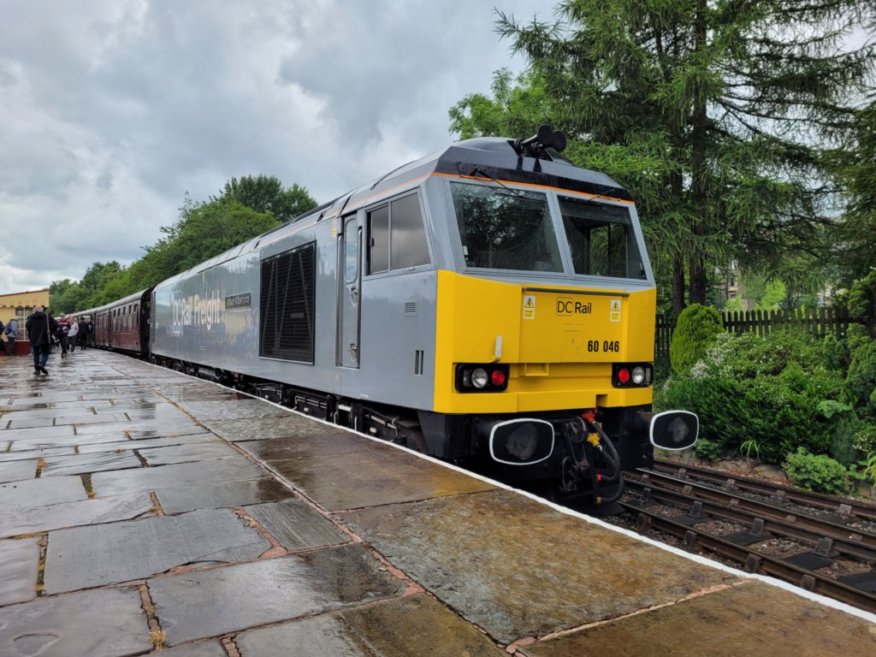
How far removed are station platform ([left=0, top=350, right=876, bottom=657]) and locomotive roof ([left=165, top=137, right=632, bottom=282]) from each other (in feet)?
8.01

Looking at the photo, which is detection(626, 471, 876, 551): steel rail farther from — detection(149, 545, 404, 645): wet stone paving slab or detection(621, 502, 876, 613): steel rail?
detection(149, 545, 404, 645): wet stone paving slab

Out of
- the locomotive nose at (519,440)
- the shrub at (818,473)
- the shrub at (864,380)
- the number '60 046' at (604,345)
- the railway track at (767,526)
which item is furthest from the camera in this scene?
the shrub at (864,380)

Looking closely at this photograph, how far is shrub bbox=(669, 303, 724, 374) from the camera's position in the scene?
1153cm

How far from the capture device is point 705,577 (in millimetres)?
2834

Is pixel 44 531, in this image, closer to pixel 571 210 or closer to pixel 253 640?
pixel 253 640

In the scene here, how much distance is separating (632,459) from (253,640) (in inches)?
172

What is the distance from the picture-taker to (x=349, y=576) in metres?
2.83

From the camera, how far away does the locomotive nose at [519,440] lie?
15.4 feet

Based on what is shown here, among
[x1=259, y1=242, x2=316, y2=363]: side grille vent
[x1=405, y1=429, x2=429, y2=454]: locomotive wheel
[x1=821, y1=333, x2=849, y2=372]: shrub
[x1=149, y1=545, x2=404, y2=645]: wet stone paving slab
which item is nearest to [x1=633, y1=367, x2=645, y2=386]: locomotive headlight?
[x1=405, y1=429, x2=429, y2=454]: locomotive wheel

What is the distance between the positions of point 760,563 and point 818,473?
136 inches

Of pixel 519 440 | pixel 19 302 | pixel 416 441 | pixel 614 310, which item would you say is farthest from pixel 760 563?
pixel 19 302

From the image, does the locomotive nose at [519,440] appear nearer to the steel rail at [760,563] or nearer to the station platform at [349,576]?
the station platform at [349,576]

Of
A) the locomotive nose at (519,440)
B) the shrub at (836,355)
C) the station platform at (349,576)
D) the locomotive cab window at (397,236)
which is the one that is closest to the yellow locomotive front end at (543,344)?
the locomotive nose at (519,440)

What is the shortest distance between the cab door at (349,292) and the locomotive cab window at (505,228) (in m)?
1.37
